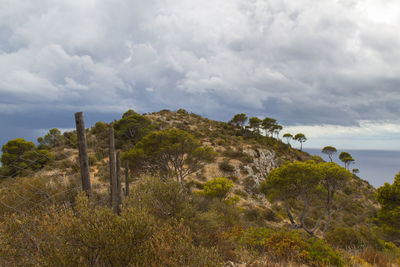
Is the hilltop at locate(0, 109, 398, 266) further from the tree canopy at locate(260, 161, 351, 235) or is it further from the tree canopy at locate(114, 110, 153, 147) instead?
the tree canopy at locate(114, 110, 153, 147)

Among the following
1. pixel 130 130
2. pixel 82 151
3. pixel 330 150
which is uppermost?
pixel 130 130

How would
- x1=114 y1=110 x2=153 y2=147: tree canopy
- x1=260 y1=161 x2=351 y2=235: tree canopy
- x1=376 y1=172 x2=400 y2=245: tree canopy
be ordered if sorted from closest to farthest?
1. x1=260 y1=161 x2=351 y2=235: tree canopy
2. x1=376 y1=172 x2=400 y2=245: tree canopy
3. x1=114 y1=110 x2=153 y2=147: tree canopy

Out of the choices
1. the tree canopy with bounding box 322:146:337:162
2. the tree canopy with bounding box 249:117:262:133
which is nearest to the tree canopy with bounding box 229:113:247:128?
the tree canopy with bounding box 249:117:262:133

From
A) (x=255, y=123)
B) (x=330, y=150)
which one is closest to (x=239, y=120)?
(x=255, y=123)

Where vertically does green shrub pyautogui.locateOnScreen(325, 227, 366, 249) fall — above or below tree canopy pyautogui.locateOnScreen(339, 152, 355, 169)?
below

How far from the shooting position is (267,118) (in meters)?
54.5

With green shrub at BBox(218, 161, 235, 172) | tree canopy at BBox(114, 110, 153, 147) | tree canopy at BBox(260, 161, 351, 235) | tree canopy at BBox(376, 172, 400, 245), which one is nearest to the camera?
tree canopy at BBox(260, 161, 351, 235)

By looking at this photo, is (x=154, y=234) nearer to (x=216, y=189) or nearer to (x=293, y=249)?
(x=293, y=249)

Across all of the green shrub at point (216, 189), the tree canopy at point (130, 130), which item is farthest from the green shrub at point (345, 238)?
the tree canopy at point (130, 130)

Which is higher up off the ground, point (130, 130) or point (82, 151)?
point (130, 130)

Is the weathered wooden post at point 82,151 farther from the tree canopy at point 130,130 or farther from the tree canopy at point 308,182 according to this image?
the tree canopy at point 130,130

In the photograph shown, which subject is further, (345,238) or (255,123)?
(255,123)

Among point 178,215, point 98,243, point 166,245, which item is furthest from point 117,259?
point 178,215

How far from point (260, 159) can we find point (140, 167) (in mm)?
20402
